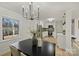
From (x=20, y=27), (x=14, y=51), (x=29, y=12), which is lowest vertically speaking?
(x=14, y=51)

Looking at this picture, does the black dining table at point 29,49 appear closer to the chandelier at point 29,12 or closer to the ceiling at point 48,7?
the chandelier at point 29,12

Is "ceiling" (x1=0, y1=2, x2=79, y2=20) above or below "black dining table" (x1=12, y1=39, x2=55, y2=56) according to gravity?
above

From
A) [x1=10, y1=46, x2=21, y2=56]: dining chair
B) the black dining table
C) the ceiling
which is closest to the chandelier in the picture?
the ceiling

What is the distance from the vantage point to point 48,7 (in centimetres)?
190

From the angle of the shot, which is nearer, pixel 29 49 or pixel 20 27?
pixel 29 49

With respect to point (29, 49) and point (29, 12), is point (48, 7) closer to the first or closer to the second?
point (29, 12)

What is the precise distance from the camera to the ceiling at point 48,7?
1836 millimetres

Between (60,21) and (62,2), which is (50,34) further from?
(62,2)

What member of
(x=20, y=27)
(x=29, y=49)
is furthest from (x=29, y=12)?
(x=29, y=49)

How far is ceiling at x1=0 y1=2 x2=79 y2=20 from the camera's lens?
184cm

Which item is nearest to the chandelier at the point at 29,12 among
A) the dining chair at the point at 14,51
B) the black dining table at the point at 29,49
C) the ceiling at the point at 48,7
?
the ceiling at the point at 48,7

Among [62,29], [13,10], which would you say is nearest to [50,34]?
[62,29]

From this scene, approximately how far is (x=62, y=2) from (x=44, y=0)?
373mm

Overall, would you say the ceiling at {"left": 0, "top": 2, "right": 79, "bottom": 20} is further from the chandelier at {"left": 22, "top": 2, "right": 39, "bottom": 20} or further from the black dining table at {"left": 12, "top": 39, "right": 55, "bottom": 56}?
the black dining table at {"left": 12, "top": 39, "right": 55, "bottom": 56}
